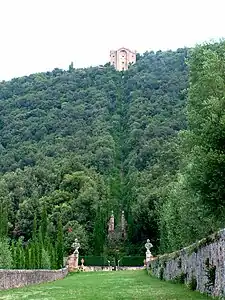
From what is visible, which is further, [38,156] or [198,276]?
[38,156]

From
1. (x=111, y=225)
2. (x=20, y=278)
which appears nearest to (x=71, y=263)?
(x=111, y=225)

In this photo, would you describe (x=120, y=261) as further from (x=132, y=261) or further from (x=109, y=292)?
(x=109, y=292)

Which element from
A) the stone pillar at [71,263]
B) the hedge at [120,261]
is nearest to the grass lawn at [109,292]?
the stone pillar at [71,263]

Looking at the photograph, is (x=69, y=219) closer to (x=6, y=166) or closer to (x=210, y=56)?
(x=6, y=166)

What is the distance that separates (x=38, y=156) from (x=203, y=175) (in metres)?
94.6

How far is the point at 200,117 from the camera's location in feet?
81.8

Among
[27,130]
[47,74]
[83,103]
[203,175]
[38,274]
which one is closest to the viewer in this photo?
[203,175]

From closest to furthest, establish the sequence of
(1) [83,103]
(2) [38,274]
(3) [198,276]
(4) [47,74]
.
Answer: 1. (3) [198,276]
2. (2) [38,274]
3. (1) [83,103]
4. (4) [47,74]

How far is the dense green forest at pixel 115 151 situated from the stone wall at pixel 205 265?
3402 millimetres

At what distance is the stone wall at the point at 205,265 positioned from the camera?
608 inches

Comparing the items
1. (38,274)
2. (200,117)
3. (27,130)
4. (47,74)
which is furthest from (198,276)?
(47,74)

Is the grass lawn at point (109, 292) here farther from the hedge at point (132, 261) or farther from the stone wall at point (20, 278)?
the hedge at point (132, 261)

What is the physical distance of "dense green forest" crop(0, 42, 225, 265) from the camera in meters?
25.6

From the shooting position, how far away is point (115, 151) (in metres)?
134
